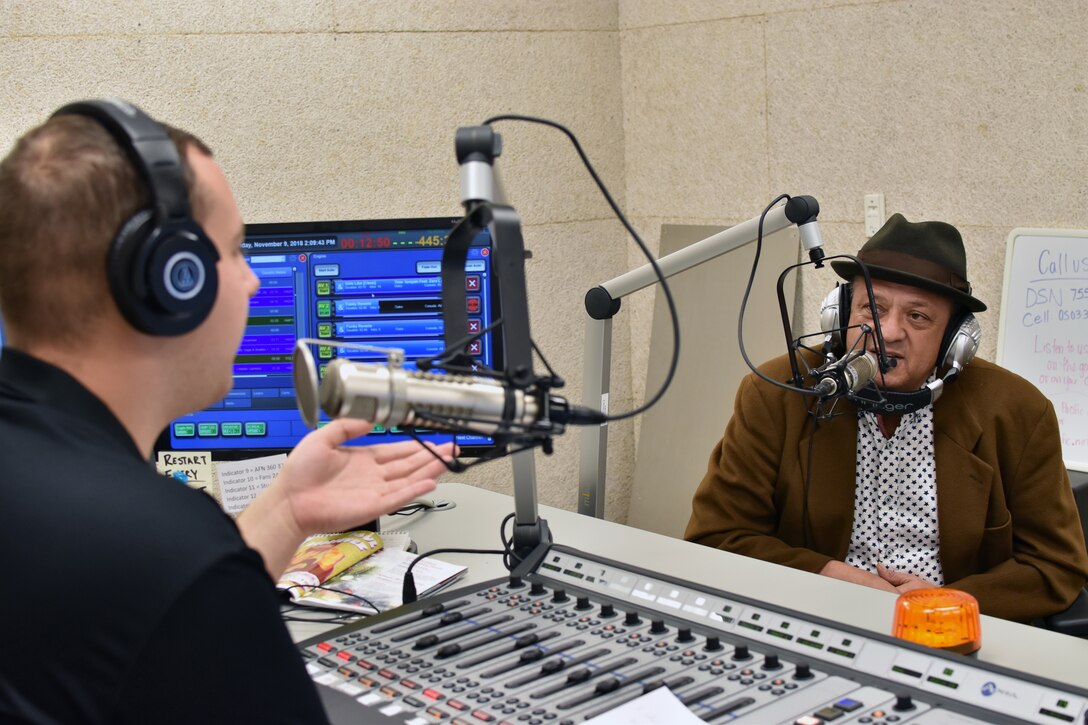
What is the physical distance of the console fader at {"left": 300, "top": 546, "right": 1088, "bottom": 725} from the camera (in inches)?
44.8

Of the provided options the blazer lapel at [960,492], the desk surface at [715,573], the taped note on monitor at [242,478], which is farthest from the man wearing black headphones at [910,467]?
the taped note on monitor at [242,478]

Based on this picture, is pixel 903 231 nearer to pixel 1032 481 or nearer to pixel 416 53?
pixel 1032 481

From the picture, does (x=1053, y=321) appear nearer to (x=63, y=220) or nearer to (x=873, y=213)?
(x=873, y=213)

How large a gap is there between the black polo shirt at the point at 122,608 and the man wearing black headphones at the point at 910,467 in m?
1.39

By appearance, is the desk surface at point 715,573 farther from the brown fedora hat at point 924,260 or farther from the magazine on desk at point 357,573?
the brown fedora hat at point 924,260

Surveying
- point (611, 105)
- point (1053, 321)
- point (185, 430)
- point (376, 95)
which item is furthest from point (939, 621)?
point (611, 105)

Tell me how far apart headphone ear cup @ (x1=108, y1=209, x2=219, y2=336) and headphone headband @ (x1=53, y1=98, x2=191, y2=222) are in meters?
0.01

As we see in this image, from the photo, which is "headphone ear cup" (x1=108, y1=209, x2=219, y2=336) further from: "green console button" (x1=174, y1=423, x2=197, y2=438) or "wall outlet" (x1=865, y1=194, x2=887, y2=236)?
"wall outlet" (x1=865, y1=194, x2=887, y2=236)

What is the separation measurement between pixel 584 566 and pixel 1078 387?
5.51 feet

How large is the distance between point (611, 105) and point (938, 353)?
1.98m

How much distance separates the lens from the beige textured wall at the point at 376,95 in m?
3.13

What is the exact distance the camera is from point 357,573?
179 cm

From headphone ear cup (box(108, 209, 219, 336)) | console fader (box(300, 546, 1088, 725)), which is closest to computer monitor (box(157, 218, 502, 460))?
console fader (box(300, 546, 1088, 725))

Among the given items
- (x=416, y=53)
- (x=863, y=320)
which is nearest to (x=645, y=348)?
(x=416, y=53)
